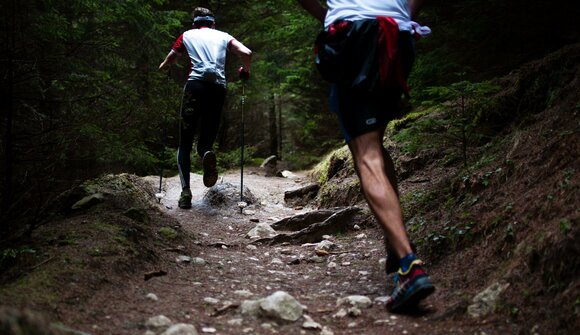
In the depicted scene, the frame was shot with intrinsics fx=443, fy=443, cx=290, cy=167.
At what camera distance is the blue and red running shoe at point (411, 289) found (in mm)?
2312

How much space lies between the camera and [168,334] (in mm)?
2064

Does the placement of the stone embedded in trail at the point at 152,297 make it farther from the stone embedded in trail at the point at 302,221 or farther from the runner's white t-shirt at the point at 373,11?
the stone embedded in trail at the point at 302,221

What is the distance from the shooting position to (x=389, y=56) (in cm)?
259

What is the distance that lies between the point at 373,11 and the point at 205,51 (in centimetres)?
372

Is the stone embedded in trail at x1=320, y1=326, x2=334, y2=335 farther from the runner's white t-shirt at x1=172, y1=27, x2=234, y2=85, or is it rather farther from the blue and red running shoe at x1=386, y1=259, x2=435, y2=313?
the runner's white t-shirt at x1=172, y1=27, x2=234, y2=85

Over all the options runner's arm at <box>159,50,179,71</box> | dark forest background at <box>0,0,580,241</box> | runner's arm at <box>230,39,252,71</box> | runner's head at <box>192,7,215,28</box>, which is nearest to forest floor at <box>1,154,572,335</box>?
dark forest background at <box>0,0,580,241</box>

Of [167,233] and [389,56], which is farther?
[167,233]

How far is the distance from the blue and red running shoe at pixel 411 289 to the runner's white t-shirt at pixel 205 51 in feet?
14.3

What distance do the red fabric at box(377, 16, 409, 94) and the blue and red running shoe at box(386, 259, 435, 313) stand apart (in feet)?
3.45

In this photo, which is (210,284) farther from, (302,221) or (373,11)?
(302,221)

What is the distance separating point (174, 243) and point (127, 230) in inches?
22.1

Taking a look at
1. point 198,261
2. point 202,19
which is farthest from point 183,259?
point 202,19

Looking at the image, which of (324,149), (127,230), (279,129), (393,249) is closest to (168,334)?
(393,249)

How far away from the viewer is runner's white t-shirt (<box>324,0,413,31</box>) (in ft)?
8.96
